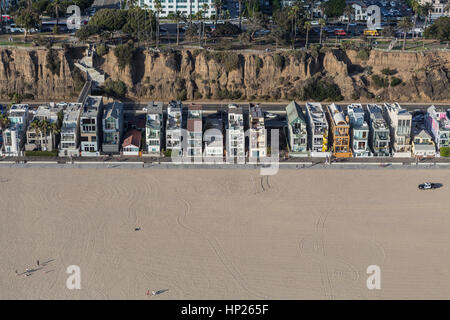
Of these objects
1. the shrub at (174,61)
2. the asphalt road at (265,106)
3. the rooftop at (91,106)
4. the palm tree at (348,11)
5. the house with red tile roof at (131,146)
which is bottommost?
the house with red tile roof at (131,146)

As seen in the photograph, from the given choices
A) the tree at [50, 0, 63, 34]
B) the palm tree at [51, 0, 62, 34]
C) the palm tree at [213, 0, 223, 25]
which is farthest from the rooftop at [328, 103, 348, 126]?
the tree at [50, 0, 63, 34]

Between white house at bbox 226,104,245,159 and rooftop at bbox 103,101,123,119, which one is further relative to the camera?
rooftop at bbox 103,101,123,119

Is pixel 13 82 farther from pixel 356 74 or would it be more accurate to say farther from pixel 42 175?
pixel 356 74

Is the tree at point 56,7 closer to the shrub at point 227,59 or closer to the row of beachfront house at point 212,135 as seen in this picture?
the shrub at point 227,59

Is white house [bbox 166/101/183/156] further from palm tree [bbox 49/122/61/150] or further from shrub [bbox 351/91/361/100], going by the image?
shrub [bbox 351/91/361/100]

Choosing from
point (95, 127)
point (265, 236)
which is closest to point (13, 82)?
point (95, 127)

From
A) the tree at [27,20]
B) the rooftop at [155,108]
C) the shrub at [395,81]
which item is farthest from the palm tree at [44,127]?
the shrub at [395,81]

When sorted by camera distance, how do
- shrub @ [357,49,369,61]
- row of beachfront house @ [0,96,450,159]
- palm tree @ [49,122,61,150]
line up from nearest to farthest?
row of beachfront house @ [0,96,450,159] → palm tree @ [49,122,61,150] → shrub @ [357,49,369,61]
